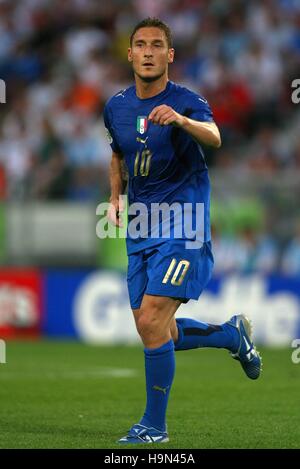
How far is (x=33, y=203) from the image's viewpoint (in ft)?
50.1

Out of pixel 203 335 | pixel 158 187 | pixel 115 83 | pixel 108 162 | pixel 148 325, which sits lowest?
pixel 203 335

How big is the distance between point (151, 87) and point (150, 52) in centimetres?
26

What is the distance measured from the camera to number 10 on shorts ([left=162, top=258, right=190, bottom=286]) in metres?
6.66

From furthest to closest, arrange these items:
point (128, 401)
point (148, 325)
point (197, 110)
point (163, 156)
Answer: point (128, 401)
point (163, 156)
point (197, 110)
point (148, 325)

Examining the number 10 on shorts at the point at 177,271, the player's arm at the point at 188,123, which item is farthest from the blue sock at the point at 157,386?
the player's arm at the point at 188,123

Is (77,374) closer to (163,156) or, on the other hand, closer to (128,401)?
(128,401)

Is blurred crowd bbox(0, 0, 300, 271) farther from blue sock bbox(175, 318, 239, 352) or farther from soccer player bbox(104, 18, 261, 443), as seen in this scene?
soccer player bbox(104, 18, 261, 443)

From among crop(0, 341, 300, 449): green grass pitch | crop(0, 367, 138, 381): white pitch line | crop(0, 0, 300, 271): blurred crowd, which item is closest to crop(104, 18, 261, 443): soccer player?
crop(0, 341, 300, 449): green grass pitch

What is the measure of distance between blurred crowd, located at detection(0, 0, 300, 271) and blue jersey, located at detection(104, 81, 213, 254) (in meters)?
8.23

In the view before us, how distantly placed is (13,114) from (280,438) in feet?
43.8

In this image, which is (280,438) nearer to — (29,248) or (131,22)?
(29,248)

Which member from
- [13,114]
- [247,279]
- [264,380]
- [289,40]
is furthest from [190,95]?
[13,114]

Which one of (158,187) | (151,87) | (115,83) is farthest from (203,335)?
(115,83)

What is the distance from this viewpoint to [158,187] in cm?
691
